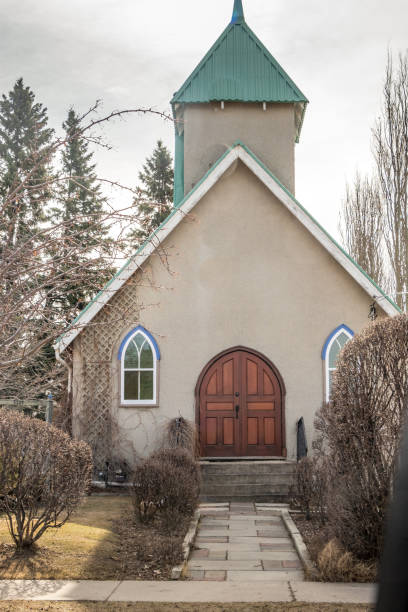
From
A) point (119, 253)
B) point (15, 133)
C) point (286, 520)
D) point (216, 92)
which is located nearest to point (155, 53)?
point (119, 253)

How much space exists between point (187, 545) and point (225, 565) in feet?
2.41

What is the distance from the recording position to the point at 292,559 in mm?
8398

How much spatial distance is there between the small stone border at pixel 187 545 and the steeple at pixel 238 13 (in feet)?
48.1

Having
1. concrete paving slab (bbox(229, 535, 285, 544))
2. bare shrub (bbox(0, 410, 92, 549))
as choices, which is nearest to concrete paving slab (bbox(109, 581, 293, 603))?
bare shrub (bbox(0, 410, 92, 549))

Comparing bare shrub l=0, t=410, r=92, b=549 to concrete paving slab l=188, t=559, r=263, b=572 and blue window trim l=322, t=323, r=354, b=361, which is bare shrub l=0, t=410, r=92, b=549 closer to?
concrete paving slab l=188, t=559, r=263, b=572

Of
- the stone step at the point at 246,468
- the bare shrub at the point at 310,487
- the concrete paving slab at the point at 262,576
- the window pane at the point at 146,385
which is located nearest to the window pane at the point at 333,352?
the stone step at the point at 246,468

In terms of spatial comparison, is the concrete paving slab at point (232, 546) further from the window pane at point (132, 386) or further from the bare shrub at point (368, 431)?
the window pane at point (132, 386)

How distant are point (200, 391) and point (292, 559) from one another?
6502 mm

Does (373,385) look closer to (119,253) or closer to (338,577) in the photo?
(338,577)

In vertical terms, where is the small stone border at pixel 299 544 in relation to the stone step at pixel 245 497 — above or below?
below

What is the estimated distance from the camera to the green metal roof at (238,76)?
1812 cm

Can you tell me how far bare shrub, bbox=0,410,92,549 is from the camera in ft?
26.3

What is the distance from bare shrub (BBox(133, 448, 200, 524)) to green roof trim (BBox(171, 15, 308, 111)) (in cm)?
1153

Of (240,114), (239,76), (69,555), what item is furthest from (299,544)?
(239,76)
